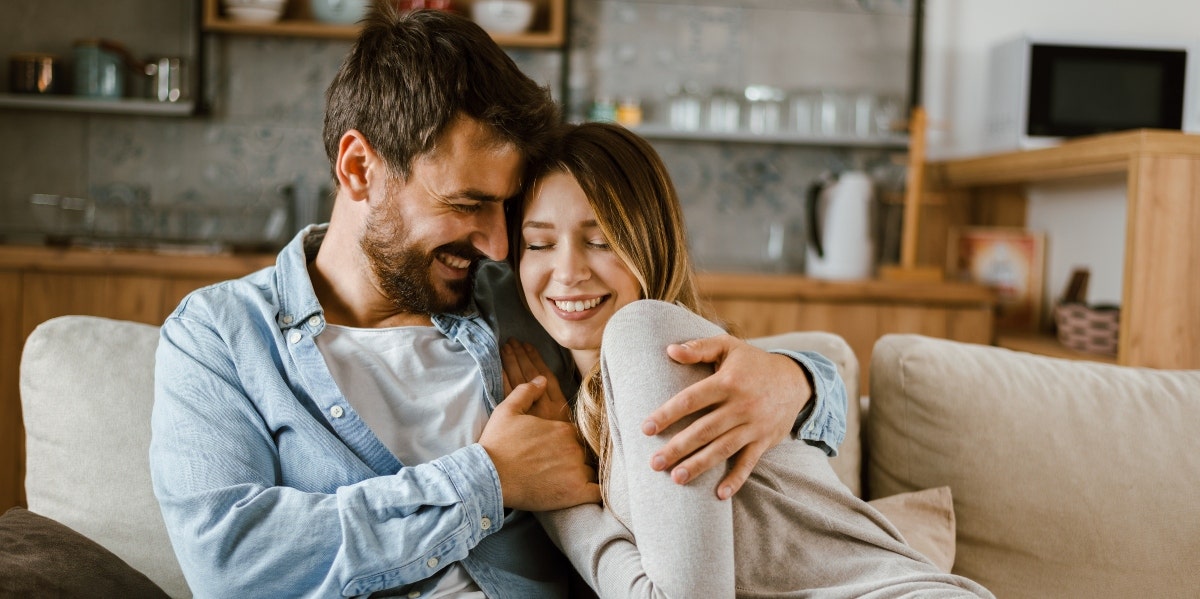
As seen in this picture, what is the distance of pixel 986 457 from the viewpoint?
1601mm

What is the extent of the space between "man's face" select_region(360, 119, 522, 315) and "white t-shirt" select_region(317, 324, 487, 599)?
0.08m

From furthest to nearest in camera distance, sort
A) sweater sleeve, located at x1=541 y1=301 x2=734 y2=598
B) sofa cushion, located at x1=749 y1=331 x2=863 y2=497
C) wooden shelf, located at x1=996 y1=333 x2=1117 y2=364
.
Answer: wooden shelf, located at x1=996 y1=333 x2=1117 y2=364 < sofa cushion, located at x1=749 y1=331 x2=863 y2=497 < sweater sleeve, located at x1=541 y1=301 x2=734 y2=598

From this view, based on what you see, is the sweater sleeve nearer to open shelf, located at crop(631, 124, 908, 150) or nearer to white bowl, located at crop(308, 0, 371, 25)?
open shelf, located at crop(631, 124, 908, 150)

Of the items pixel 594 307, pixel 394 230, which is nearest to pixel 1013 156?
pixel 594 307

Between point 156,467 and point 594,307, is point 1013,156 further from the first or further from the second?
point 156,467

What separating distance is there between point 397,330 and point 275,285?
0.19m

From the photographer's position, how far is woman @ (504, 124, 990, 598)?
3.72 ft

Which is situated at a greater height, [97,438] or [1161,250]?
[1161,250]

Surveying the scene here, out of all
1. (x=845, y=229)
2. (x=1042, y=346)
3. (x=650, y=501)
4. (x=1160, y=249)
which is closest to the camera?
(x=650, y=501)

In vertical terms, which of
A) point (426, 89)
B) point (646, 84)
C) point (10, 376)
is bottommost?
point (10, 376)

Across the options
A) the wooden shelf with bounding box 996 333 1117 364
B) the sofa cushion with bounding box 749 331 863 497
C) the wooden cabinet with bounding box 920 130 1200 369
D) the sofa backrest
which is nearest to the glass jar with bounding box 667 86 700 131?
the wooden shelf with bounding box 996 333 1117 364

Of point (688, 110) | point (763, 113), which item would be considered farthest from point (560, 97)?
point (763, 113)

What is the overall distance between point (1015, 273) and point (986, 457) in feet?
6.74

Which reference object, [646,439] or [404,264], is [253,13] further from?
[646,439]
